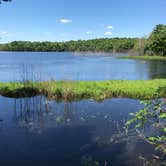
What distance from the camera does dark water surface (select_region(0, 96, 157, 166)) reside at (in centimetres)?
891

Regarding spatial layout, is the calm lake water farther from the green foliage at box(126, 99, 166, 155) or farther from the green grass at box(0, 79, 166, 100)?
the green foliage at box(126, 99, 166, 155)

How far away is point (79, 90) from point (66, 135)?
7.42m

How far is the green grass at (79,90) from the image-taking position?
17688mm

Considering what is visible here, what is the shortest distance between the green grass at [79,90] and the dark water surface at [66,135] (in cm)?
150

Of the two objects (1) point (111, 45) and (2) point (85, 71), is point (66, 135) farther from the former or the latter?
(1) point (111, 45)

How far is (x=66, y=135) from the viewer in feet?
36.0

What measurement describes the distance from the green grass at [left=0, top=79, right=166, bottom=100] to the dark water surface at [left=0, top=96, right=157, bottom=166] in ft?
4.92

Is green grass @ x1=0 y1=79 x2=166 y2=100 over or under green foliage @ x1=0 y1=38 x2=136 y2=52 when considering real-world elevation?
under

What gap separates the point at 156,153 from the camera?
9203mm

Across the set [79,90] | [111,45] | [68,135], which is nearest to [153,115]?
[68,135]

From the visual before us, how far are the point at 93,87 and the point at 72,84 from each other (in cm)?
144

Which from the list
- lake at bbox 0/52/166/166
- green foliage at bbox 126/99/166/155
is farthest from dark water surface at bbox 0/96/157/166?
green foliage at bbox 126/99/166/155

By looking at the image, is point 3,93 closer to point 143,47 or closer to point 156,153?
point 156,153

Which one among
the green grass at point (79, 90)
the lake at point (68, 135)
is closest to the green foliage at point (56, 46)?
the green grass at point (79, 90)
